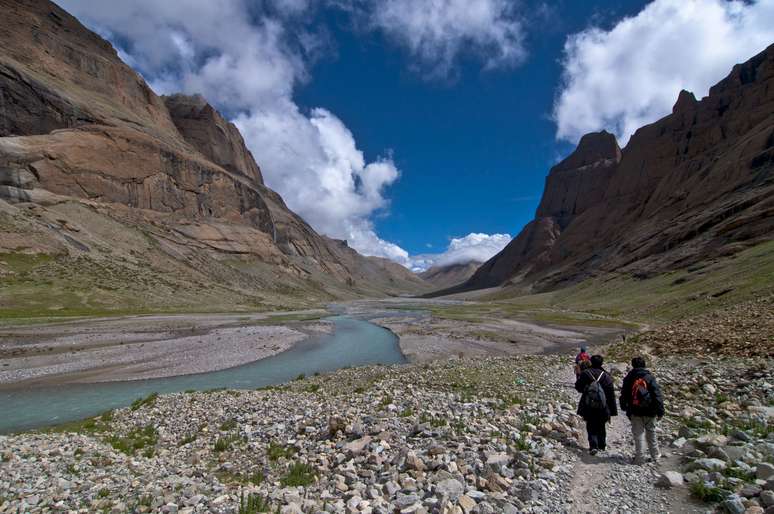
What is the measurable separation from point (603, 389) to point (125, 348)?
47131 mm

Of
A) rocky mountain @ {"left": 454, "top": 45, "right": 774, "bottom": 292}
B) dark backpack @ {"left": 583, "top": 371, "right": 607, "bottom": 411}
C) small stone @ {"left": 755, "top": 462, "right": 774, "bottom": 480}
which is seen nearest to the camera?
small stone @ {"left": 755, "top": 462, "right": 774, "bottom": 480}

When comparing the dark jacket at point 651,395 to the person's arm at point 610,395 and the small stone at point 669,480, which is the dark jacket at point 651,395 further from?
the small stone at point 669,480

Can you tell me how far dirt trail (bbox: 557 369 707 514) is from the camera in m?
7.33

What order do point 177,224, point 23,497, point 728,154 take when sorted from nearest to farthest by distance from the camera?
point 23,497, point 728,154, point 177,224

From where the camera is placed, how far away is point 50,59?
162375mm

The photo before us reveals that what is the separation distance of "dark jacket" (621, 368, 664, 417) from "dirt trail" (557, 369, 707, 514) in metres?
1.06

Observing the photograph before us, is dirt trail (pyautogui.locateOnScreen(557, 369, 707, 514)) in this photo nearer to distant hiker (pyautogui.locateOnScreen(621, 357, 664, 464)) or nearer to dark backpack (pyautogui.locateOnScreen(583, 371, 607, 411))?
distant hiker (pyautogui.locateOnScreen(621, 357, 664, 464))

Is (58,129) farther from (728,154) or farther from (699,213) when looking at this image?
(728,154)

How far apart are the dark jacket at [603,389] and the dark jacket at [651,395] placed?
304 millimetres

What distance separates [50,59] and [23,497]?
219 metres

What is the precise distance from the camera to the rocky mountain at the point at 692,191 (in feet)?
304

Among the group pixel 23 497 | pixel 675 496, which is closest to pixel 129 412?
pixel 23 497

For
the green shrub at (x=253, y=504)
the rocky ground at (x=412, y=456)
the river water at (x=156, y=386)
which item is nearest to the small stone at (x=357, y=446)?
the rocky ground at (x=412, y=456)

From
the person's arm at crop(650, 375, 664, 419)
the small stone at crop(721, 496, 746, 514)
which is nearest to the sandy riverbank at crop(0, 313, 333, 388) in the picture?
the person's arm at crop(650, 375, 664, 419)
